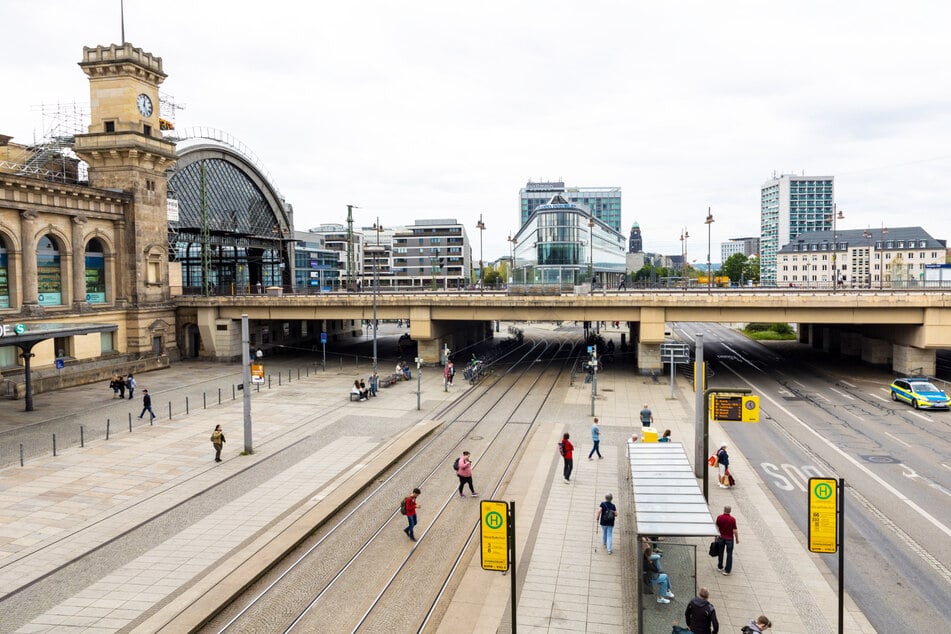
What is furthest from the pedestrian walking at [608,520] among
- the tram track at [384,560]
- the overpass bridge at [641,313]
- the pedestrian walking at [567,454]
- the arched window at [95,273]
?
the arched window at [95,273]

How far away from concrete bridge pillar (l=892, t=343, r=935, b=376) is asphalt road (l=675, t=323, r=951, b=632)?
1.39 metres

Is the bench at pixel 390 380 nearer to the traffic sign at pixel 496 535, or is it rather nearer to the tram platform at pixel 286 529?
the tram platform at pixel 286 529

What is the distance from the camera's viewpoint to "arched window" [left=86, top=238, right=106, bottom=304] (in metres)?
48.8

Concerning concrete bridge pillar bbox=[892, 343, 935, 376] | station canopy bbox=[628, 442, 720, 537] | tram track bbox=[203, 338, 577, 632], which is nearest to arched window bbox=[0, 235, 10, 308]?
tram track bbox=[203, 338, 577, 632]

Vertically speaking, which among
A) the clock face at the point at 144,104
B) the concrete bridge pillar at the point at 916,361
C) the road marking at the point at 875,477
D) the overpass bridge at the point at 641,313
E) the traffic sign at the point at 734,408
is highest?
the clock face at the point at 144,104

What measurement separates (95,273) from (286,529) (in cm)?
4118

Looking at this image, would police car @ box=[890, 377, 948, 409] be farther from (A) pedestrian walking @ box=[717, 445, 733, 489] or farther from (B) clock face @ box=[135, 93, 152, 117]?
(B) clock face @ box=[135, 93, 152, 117]

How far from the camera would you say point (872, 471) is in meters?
23.0

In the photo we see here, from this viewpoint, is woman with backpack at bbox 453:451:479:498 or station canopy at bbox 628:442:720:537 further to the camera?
woman with backpack at bbox 453:451:479:498

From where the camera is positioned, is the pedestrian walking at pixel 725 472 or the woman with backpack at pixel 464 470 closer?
the woman with backpack at pixel 464 470

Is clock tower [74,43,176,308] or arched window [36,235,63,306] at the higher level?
clock tower [74,43,176,308]

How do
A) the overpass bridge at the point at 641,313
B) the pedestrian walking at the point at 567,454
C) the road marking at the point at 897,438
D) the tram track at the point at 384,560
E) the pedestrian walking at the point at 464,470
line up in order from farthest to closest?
the overpass bridge at the point at 641,313 < the road marking at the point at 897,438 < the pedestrian walking at the point at 567,454 < the pedestrian walking at the point at 464,470 < the tram track at the point at 384,560

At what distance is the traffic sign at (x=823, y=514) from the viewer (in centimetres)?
1193

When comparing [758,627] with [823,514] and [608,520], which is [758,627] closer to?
[823,514]
